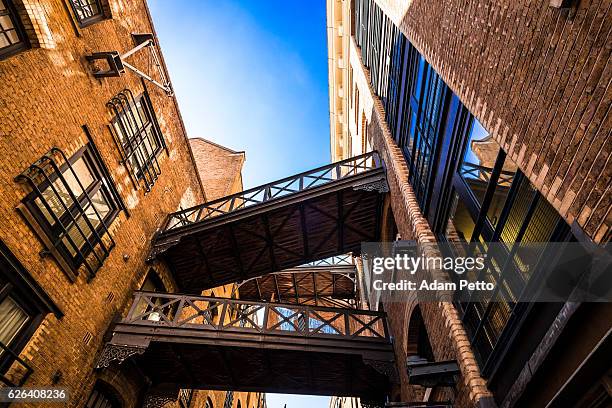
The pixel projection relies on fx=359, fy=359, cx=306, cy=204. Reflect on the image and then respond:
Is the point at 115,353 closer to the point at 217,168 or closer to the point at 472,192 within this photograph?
the point at 472,192

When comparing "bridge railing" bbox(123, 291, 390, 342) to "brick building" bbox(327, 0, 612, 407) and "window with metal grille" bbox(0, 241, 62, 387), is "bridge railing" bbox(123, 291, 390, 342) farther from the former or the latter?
"window with metal grille" bbox(0, 241, 62, 387)

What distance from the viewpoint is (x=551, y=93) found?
267cm

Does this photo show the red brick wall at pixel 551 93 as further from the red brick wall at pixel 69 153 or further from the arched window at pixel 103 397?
the arched window at pixel 103 397

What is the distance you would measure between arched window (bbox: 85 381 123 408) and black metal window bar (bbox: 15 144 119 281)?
2551mm

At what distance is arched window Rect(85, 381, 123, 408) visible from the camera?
25.0ft

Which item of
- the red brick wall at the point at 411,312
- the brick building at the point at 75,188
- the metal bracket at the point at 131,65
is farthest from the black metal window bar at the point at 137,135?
the red brick wall at the point at 411,312

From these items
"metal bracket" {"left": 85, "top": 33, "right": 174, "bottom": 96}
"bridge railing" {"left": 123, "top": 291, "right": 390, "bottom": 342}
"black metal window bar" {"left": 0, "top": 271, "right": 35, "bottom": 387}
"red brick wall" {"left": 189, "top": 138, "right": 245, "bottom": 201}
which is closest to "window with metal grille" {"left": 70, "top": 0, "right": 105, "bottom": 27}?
"metal bracket" {"left": 85, "top": 33, "right": 174, "bottom": 96}

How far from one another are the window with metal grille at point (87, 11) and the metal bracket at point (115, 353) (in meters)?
7.08

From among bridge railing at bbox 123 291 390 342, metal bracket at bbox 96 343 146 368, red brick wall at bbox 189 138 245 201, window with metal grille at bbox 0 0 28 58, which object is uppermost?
red brick wall at bbox 189 138 245 201

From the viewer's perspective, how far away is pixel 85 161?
771 centimetres

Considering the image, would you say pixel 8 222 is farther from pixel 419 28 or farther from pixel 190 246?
pixel 419 28

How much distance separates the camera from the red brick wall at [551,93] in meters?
2.21

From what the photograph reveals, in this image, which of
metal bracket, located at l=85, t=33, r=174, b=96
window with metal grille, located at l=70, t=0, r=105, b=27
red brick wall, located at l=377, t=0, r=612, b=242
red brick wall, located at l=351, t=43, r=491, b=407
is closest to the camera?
red brick wall, located at l=377, t=0, r=612, b=242

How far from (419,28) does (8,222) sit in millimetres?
7260
